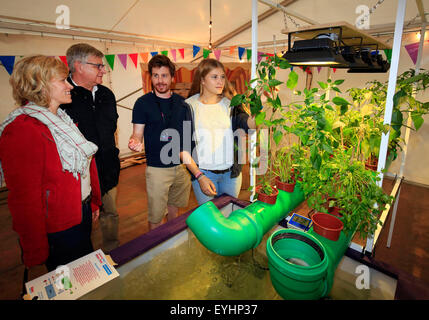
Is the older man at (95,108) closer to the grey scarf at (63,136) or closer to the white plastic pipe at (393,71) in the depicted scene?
the grey scarf at (63,136)

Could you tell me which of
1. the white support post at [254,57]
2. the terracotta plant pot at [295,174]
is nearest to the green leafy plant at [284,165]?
the terracotta plant pot at [295,174]

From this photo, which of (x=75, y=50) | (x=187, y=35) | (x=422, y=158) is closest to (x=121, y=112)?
(x=187, y=35)

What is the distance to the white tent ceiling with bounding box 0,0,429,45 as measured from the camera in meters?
3.16

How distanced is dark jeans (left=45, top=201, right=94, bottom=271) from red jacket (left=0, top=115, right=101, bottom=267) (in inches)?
2.1

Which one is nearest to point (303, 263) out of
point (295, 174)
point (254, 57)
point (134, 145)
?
point (295, 174)

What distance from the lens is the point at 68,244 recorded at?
50.4 inches

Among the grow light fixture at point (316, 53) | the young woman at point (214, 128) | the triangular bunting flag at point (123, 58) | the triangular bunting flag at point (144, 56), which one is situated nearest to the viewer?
the grow light fixture at point (316, 53)

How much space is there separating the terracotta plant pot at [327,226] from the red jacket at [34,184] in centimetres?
122

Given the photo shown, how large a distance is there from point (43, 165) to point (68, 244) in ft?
1.52

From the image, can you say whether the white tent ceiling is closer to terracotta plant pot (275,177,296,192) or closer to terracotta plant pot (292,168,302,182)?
terracotta plant pot (292,168,302,182)

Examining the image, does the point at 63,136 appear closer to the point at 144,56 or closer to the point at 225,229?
the point at 225,229

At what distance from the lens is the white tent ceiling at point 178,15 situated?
10.4ft

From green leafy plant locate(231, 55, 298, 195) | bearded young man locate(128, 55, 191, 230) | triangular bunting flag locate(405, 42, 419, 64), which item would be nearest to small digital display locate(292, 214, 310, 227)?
green leafy plant locate(231, 55, 298, 195)
